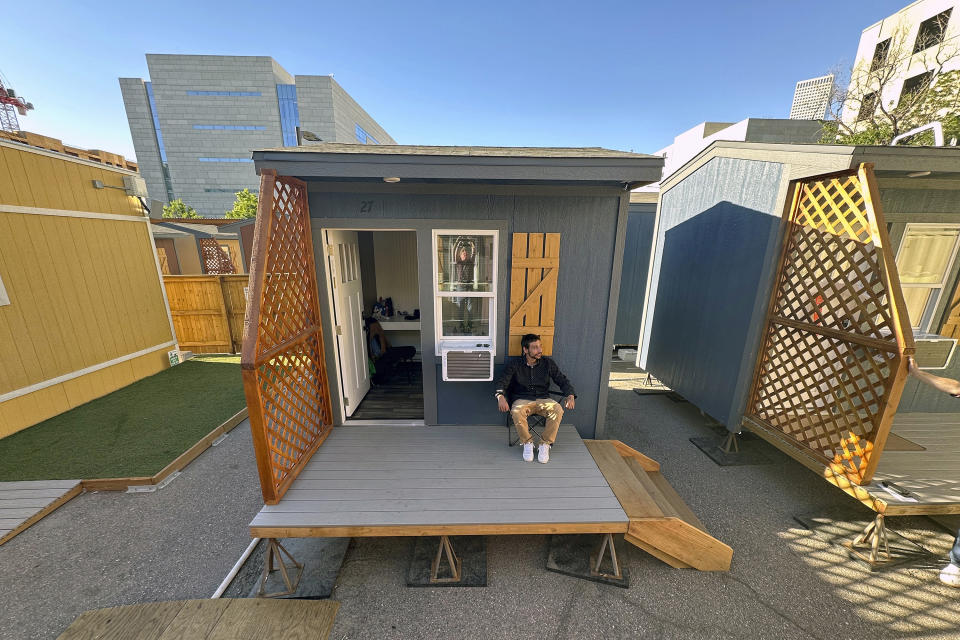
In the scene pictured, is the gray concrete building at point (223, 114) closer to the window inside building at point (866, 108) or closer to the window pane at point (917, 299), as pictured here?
the window inside building at point (866, 108)

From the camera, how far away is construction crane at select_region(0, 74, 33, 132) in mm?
20538

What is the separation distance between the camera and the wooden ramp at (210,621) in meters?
1.74

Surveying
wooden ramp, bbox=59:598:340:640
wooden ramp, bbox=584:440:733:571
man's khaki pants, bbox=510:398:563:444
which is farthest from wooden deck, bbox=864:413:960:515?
wooden ramp, bbox=59:598:340:640

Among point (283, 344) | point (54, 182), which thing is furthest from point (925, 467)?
point (54, 182)

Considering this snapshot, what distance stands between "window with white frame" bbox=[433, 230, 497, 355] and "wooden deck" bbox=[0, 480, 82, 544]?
3.68 meters

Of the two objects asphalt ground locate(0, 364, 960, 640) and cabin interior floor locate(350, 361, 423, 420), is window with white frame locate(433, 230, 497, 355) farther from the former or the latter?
asphalt ground locate(0, 364, 960, 640)

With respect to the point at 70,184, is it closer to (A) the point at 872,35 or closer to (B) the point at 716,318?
(B) the point at 716,318

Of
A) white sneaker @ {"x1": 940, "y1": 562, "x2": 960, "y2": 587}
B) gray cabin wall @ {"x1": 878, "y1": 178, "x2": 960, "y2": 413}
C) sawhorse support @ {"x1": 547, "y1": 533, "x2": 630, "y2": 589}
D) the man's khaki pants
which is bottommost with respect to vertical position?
sawhorse support @ {"x1": 547, "y1": 533, "x2": 630, "y2": 589}

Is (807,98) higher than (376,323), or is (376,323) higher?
(807,98)

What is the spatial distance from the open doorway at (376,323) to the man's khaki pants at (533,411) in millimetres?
1302

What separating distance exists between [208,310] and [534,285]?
284 inches

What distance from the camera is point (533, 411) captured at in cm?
309

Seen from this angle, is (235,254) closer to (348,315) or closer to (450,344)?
(348,315)

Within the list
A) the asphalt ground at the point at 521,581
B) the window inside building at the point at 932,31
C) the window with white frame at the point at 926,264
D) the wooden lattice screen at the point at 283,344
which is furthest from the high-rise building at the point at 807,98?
the wooden lattice screen at the point at 283,344
